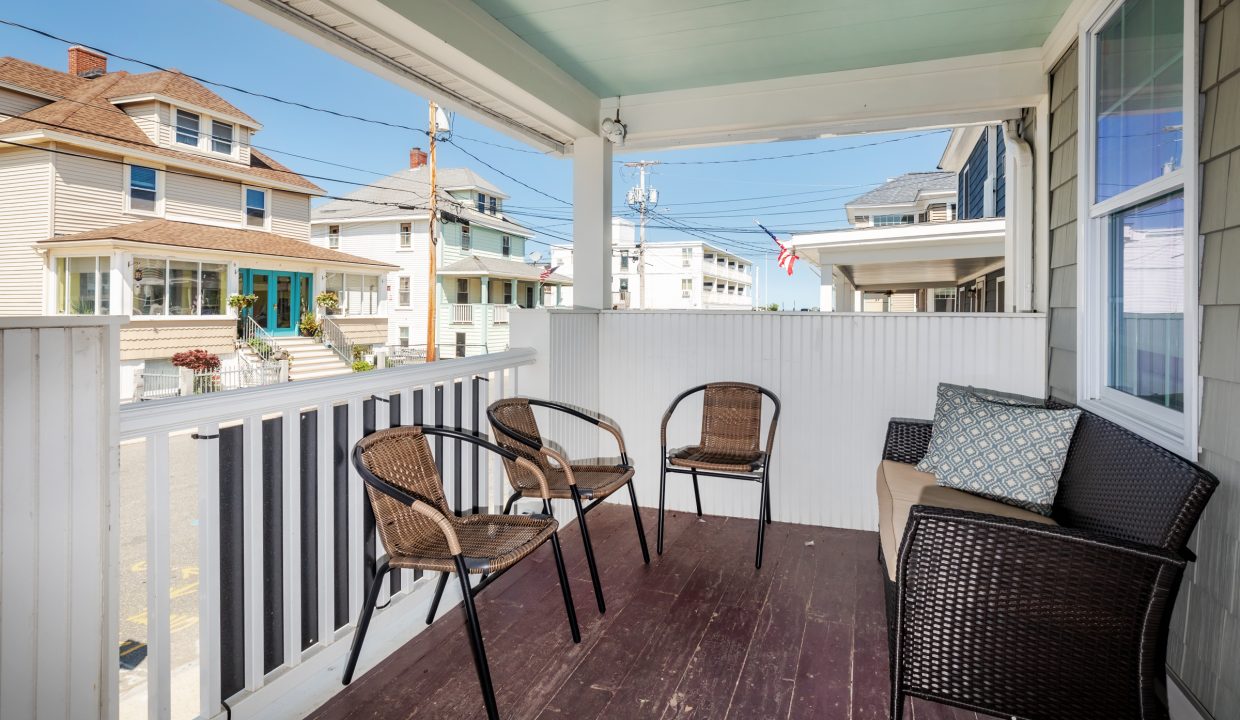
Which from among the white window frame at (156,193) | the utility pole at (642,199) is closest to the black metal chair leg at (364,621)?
the white window frame at (156,193)

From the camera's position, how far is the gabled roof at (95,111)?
462cm

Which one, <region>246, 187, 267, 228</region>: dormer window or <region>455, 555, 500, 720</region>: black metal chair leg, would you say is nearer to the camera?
<region>455, 555, 500, 720</region>: black metal chair leg

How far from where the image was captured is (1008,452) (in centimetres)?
249

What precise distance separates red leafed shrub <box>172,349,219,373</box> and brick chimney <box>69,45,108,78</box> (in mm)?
2781

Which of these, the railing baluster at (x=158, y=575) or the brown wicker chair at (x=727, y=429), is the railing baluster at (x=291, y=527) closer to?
the railing baluster at (x=158, y=575)

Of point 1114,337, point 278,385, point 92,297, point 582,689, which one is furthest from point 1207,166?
point 92,297

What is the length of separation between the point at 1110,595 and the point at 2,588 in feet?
7.30

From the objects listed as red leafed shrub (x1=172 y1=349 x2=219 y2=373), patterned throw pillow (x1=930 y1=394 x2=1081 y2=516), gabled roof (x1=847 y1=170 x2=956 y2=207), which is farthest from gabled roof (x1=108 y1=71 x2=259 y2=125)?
gabled roof (x1=847 y1=170 x2=956 y2=207)

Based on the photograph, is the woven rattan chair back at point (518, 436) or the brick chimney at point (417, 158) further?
the brick chimney at point (417, 158)

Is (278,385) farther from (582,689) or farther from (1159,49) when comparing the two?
(1159,49)

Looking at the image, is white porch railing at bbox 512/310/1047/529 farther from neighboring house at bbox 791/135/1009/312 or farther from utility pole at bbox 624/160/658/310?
utility pole at bbox 624/160/658/310

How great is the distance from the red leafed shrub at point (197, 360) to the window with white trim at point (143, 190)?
140cm

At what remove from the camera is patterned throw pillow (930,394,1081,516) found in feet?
7.81

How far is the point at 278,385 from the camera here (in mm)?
1834
